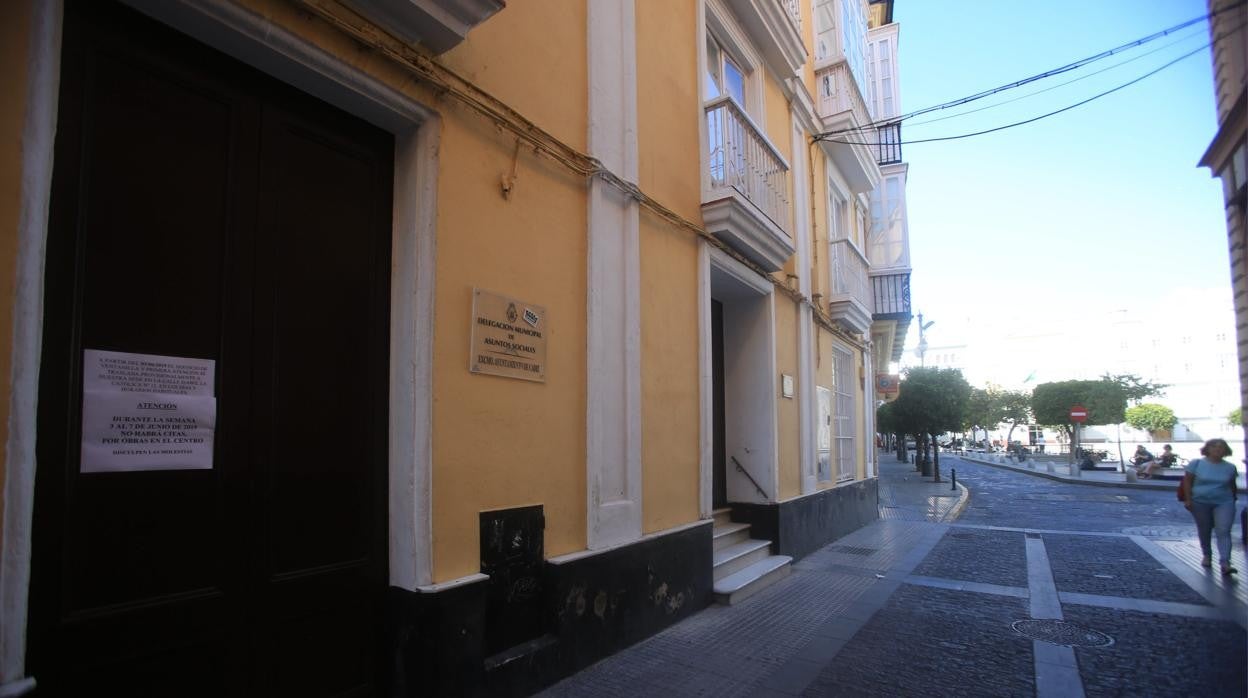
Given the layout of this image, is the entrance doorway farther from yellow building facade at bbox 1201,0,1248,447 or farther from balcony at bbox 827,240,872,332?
yellow building facade at bbox 1201,0,1248,447

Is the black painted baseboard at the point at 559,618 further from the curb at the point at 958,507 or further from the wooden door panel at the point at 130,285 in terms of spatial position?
the curb at the point at 958,507

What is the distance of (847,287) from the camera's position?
11.0 metres

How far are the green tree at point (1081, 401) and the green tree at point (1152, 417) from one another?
5.08 metres

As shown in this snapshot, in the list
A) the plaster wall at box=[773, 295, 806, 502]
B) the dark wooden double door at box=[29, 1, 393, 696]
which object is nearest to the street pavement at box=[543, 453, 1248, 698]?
the plaster wall at box=[773, 295, 806, 502]

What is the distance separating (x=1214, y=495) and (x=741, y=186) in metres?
6.24

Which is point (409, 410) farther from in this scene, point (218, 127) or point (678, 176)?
point (678, 176)

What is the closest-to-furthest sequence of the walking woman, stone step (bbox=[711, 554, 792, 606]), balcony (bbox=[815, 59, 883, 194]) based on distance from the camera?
stone step (bbox=[711, 554, 792, 606]) → the walking woman → balcony (bbox=[815, 59, 883, 194])

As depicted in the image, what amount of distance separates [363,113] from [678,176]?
3262 millimetres

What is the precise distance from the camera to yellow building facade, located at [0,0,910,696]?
2321 millimetres

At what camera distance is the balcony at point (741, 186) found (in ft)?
20.8

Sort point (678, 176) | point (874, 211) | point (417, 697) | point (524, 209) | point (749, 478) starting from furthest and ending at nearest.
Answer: point (874, 211) → point (749, 478) → point (678, 176) → point (524, 209) → point (417, 697)

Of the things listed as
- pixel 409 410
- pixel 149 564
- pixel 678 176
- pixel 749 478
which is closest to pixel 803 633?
pixel 749 478

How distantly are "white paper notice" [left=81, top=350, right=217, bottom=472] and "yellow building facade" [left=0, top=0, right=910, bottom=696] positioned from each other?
0.04 feet

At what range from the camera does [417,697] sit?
10.7 ft
